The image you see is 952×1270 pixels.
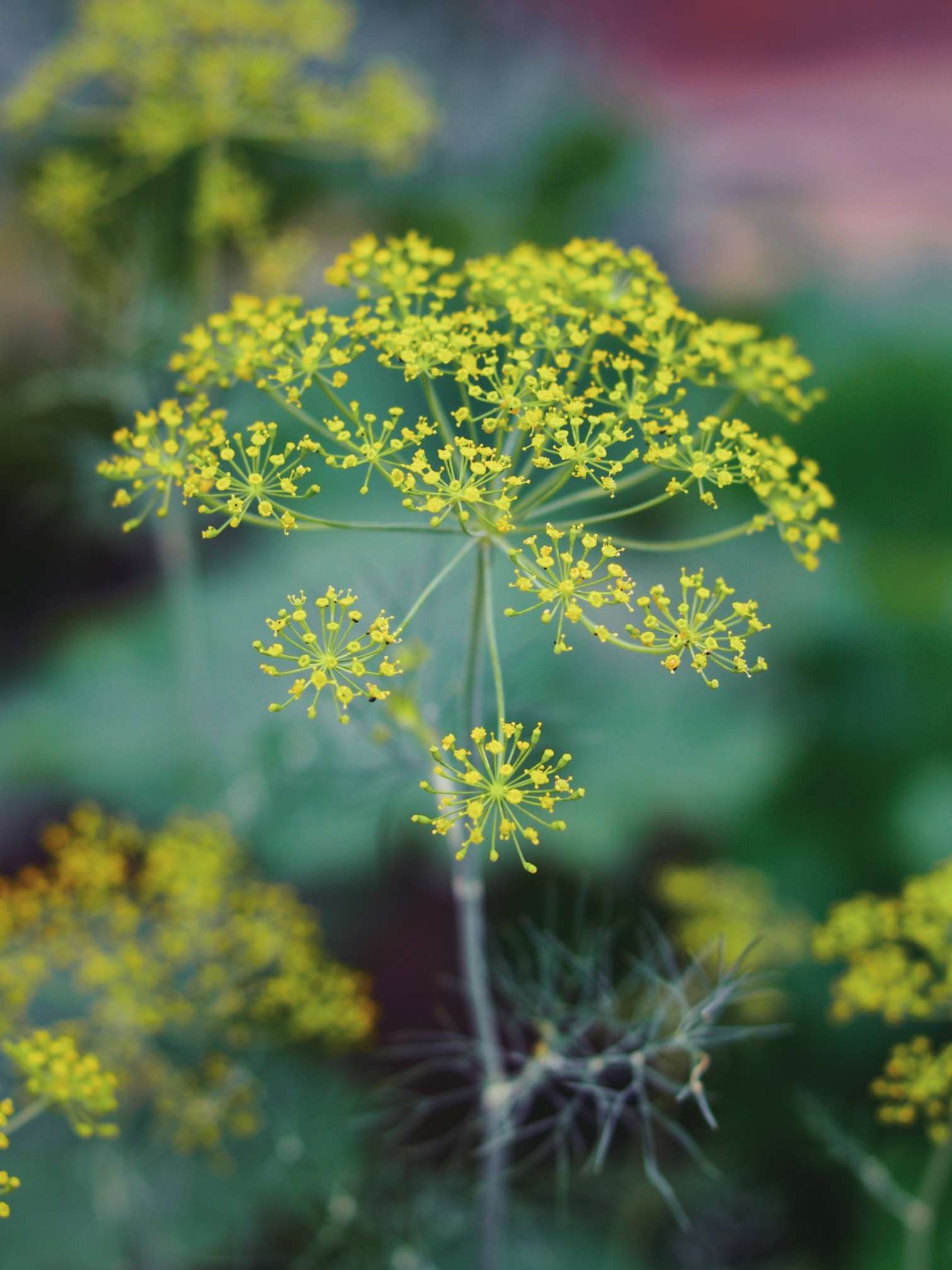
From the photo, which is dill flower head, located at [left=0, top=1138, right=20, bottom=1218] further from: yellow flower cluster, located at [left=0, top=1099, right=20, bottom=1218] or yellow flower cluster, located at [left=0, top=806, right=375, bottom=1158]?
yellow flower cluster, located at [left=0, top=806, right=375, bottom=1158]

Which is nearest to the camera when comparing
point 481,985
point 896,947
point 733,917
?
point 481,985

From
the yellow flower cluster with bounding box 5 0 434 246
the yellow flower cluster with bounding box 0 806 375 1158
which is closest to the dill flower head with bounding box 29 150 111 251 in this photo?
the yellow flower cluster with bounding box 5 0 434 246

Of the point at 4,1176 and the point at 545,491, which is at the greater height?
the point at 545,491

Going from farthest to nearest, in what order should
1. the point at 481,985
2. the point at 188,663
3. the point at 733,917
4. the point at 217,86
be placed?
the point at 188,663 < the point at 733,917 < the point at 217,86 < the point at 481,985

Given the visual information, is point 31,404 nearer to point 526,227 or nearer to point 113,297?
point 113,297

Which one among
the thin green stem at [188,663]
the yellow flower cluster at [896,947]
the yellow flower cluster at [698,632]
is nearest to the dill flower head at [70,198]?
the thin green stem at [188,663]

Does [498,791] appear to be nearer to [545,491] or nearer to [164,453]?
[545,491]

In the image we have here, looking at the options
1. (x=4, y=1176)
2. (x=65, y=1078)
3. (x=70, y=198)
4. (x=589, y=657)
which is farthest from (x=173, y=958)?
(x=589, y=657)

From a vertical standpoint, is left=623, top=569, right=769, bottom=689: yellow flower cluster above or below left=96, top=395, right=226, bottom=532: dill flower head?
below
